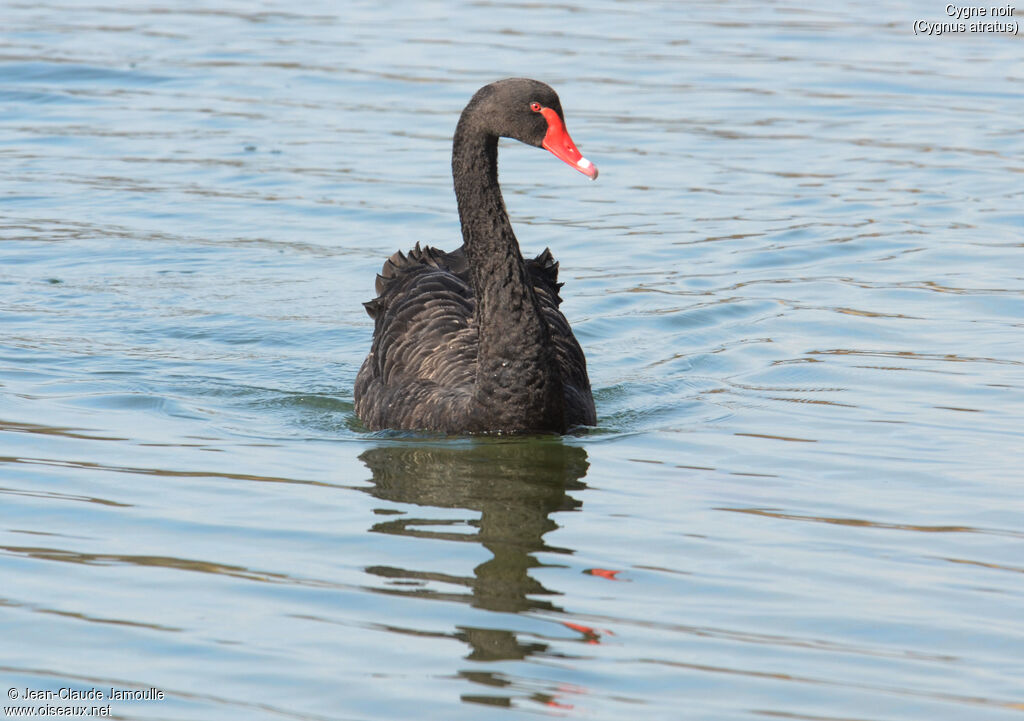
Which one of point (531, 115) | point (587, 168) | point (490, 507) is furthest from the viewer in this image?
point (531, 115)

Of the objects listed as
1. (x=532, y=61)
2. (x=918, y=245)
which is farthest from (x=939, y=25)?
(x=918, y=245)

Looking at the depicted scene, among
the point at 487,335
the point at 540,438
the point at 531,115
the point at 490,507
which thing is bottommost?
Answer: the point at 490,507

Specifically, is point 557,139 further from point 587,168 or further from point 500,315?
point 500,315

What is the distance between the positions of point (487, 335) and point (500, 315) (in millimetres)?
135

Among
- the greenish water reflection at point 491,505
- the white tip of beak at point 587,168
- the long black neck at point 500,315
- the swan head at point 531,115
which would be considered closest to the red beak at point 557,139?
the swan head at point 531,115

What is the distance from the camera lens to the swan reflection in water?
6.35 metres

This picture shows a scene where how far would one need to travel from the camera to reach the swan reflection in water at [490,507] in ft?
20.8

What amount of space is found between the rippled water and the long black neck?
239 millimetres

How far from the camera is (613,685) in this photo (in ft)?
18.5

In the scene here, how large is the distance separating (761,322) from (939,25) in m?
13.1

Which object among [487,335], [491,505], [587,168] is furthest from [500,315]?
[491,505]

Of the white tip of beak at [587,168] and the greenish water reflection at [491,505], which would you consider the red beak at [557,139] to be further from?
the greenish water reflection at [491,505]

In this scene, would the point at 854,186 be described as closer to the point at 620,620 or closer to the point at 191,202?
the point at 191,202

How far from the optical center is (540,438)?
8.88 meters
